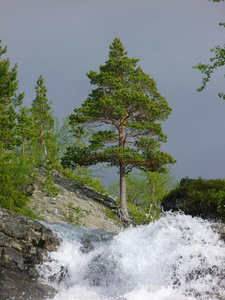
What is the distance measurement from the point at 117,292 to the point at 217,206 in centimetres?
789

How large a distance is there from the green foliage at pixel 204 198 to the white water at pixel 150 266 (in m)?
3.82

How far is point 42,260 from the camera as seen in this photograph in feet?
36.8

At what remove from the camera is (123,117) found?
31.4m

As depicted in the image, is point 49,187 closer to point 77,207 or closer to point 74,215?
point 77,207

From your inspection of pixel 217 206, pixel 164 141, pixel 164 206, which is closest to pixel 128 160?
pixel 164 141

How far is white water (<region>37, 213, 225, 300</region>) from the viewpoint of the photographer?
30.5 ft

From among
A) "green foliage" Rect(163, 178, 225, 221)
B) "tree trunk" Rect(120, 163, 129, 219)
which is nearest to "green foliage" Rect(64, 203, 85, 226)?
"tree trunk" Rect(120, 163, 129, 219)

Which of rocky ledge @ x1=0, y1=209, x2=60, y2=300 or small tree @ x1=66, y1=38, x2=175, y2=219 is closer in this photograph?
rocky ledge @ x1=0, y1=209, x2=60, y2=300

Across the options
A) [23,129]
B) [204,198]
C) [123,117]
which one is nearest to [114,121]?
[123,117]

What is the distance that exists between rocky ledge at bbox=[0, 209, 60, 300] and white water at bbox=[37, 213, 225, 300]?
468 mm

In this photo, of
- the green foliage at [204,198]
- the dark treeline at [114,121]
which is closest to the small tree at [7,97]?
the dark treeline at [114,121]

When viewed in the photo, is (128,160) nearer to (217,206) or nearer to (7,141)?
(7,141)

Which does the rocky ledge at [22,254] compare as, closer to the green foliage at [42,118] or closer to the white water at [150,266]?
the white water at [150,266]

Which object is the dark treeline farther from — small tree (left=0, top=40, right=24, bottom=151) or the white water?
the white water
